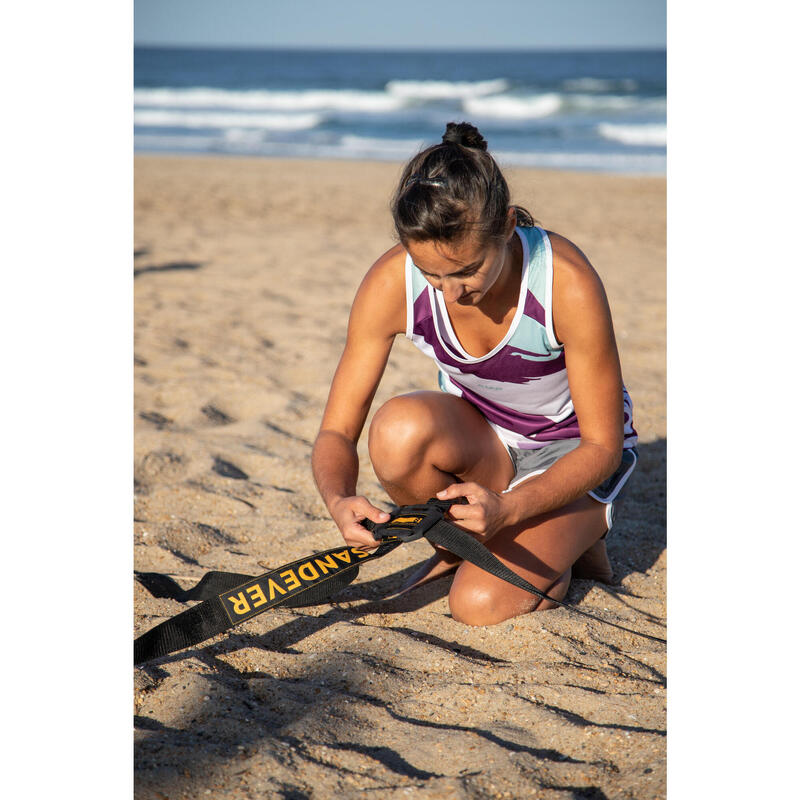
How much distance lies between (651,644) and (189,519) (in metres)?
1.42

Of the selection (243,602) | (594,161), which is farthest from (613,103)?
(243,602)

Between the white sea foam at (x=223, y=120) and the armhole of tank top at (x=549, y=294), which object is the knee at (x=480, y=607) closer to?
the armhole of tank top at (x=549, y=294)

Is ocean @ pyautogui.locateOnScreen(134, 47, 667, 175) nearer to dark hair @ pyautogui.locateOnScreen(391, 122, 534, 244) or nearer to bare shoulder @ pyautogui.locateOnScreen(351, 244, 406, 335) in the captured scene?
bare shoulder @ pyautogui.locateOnScreen(351, 244, 406, 335)

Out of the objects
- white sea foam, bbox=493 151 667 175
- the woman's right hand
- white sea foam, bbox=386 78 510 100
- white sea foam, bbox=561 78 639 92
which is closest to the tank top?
the woman's right hand

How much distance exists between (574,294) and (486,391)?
0.40m

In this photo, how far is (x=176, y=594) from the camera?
2.14 metres

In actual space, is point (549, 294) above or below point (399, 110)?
below

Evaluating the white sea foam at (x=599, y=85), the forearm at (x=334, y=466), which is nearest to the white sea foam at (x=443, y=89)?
the white sea foam at (x=599, y=85)

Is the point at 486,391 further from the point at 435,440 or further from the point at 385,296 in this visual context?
the point at 385,296

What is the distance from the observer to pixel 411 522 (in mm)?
1842

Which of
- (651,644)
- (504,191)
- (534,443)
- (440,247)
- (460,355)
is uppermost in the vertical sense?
(504,191)

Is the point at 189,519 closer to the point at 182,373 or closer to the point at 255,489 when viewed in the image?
the point at 255,489
